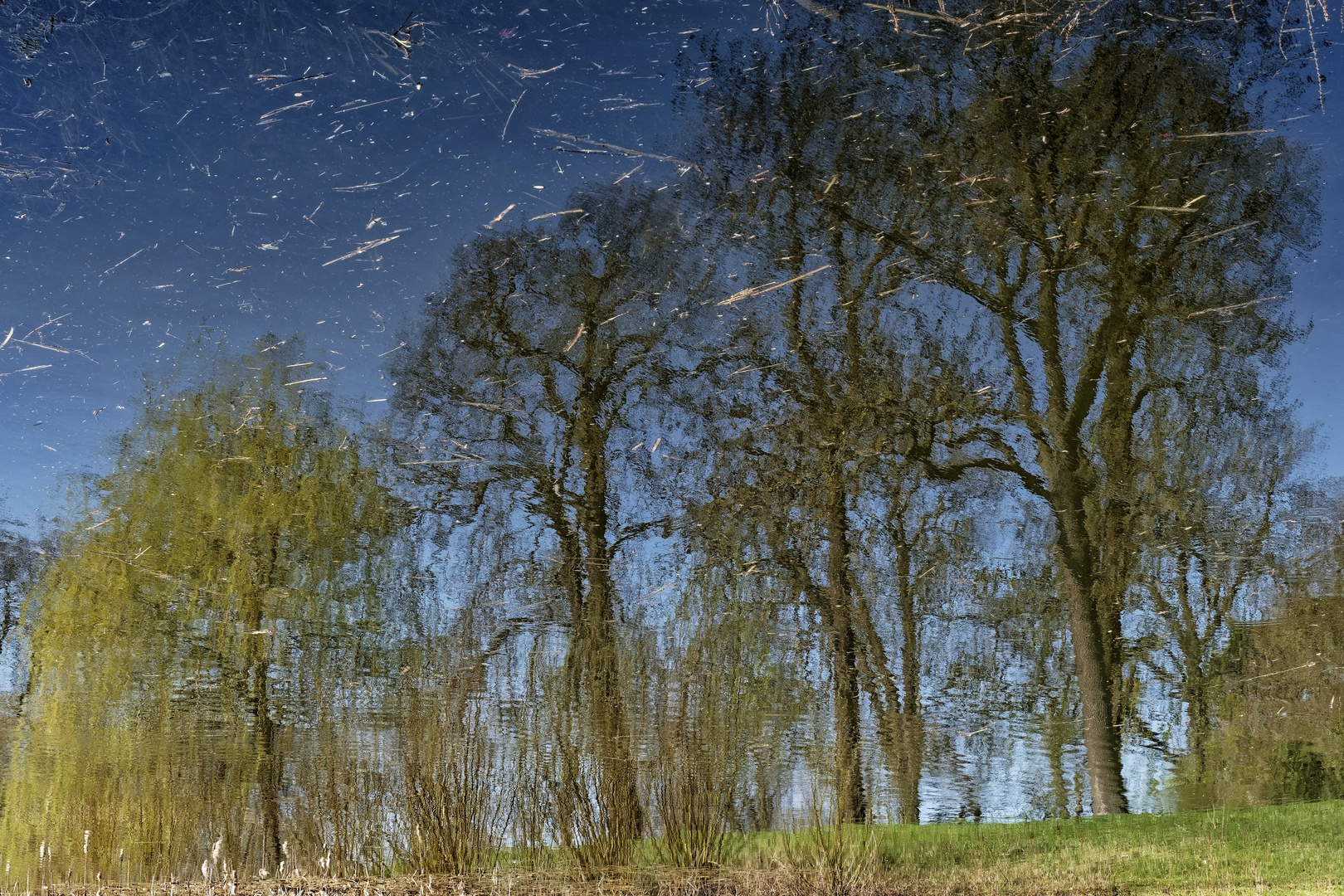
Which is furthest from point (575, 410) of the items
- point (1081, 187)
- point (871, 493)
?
point (1081, 187)

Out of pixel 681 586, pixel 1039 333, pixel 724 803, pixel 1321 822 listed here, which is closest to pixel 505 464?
pixel 681 586

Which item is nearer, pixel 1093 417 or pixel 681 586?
pixel 681 586

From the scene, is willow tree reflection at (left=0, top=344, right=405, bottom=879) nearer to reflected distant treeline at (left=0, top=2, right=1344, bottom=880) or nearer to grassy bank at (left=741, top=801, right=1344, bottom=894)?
reflected distant treeline at (left=0, top=2, right=1344, bottom=880)

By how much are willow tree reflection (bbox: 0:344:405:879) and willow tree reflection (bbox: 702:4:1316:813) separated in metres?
4.08

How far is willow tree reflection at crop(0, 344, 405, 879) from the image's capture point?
688 cm

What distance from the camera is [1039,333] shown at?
17.9 feet

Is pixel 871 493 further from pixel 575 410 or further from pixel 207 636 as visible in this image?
pixel 207 636

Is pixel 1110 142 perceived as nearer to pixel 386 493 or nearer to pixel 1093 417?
pixel 1093 417

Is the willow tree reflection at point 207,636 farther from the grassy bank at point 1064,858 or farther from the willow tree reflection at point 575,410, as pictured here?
the grassy bank at point 1064,858

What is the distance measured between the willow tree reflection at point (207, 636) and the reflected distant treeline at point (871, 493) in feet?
1.40

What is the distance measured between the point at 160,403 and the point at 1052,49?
8595mm

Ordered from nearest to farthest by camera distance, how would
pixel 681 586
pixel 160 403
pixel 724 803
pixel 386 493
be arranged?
pixel 681 586 < pixel 724 803 < pixel 386 493 < pixel 160 403

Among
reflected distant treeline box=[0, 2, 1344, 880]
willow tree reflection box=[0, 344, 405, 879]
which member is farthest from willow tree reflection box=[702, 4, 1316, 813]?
willow tree reflection box=[0, 344, 405, 879]

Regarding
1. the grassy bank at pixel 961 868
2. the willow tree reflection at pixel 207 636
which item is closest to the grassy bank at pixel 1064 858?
the grassy bank at pixel 961 868
